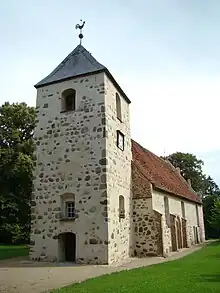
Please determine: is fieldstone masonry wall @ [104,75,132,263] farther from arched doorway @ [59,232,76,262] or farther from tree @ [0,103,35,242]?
tree @ [0,103,35,242]

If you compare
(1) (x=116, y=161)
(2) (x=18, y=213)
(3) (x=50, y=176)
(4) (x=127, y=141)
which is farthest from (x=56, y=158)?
(2) (x=18, y=213)

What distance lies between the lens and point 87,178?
15.7m

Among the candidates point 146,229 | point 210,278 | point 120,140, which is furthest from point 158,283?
point 120,140

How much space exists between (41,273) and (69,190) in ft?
16.9

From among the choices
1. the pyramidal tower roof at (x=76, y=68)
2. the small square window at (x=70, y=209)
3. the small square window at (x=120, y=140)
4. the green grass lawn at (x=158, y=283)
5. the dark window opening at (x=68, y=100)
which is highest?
the pyramidal tower roof at (x=76, y=68)

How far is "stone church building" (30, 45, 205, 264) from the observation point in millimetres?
15148

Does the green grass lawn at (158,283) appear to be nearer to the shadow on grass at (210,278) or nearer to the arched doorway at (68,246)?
the shadow on grass at (210,278)

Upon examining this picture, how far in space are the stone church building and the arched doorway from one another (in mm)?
13

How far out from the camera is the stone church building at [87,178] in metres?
15.1

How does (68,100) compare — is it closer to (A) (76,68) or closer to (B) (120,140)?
(A) (76,68)

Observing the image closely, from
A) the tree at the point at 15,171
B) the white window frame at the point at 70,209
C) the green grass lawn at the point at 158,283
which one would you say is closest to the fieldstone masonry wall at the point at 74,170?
the white window frame at the point at 70,209

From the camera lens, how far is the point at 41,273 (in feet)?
36.9

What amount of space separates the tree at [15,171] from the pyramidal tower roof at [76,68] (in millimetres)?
12031

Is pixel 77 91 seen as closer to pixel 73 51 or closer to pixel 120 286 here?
pixel 73 51
